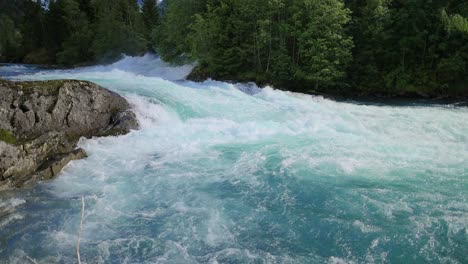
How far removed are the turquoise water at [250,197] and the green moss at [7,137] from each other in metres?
1.29

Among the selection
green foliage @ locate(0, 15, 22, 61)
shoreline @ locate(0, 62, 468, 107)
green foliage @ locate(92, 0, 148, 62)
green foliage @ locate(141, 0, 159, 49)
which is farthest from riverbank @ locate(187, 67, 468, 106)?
green foliage @ locate(0, 15, 22, 61)

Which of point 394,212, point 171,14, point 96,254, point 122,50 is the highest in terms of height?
point 171,14

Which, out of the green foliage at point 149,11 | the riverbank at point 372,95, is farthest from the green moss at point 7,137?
the green foliage at point 149,11

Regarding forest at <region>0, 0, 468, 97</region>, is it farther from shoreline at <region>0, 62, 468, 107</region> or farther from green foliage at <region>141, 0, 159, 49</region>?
green foliage at <region>141, 0, 159, 49</region>

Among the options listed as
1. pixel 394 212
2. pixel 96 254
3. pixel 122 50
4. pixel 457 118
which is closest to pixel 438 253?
pixel 394 212

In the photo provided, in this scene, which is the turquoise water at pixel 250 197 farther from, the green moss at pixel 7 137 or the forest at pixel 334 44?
the forest at pixel 334 44

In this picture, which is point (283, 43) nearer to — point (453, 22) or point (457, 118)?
point (453, 22)

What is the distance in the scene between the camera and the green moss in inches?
297

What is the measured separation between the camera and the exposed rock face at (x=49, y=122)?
7.51 meters

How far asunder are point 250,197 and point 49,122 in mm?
5604

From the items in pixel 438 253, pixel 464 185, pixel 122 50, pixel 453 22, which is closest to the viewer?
pixel 438 253

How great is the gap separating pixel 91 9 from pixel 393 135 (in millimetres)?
50958

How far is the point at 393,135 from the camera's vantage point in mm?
10883

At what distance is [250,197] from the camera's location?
6617 millimetres
